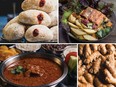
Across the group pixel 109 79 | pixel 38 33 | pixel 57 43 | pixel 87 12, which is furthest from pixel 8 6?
pixel 109 79

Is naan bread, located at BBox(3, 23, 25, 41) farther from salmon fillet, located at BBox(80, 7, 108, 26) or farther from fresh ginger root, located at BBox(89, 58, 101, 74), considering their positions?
fresh ginger root, located at BBox(89, 58, 101, 74)

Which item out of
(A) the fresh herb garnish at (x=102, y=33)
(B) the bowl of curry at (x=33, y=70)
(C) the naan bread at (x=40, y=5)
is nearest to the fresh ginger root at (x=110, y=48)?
(A) the fresh herb garnish at (x=102, y=33)

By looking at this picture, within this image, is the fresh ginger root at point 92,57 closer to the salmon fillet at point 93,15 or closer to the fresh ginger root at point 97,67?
the fresh ginger root at point 97,67

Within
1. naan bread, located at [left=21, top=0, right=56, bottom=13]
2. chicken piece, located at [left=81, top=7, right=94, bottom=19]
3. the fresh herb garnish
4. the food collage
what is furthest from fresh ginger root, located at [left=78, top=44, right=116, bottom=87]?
naan bread, located at [left=21, top=0, right=56, bottom=13]

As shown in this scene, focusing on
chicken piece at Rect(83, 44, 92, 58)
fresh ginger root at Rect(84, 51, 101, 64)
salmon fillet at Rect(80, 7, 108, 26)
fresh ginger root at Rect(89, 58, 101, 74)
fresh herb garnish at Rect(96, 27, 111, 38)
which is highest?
salmon fillet at Rect(80, 7, 108, 26)

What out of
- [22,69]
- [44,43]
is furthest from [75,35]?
[22,69]

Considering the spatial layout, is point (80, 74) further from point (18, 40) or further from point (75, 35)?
point (18, 40)

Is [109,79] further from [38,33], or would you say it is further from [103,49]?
[38,33]

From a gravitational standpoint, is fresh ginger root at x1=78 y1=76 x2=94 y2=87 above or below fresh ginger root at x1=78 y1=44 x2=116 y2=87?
below
